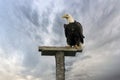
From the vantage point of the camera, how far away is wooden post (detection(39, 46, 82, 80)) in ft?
24.1

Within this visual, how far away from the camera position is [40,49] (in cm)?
743

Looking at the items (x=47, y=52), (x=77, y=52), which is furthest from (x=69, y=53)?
(x=47, y=52)

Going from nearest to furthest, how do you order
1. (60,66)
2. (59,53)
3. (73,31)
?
1. (60,66)
2. (59,53)
3. (73,31)

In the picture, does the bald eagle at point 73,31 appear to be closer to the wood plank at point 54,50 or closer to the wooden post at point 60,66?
the wood plank at point 54,50

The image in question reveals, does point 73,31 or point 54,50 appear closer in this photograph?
point 54,50

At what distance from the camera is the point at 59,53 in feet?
24.8

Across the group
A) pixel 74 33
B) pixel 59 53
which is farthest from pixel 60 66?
pixel 74 33

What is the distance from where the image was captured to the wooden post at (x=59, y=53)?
734 centimetres

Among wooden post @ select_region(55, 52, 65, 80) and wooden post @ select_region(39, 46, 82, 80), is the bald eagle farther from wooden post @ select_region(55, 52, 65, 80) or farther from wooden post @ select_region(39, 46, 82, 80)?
wooden post @ select_region(55, 52, 65, 80)

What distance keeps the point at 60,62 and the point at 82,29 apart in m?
2.10

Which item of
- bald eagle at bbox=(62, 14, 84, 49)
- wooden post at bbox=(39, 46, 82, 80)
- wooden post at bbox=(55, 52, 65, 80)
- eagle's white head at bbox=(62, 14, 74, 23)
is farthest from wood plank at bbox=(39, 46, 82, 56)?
eagle's white head at bbox=(62, 14, 74, 23)

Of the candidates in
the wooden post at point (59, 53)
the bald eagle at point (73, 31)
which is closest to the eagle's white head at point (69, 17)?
the bald eagle at point (73, 31)

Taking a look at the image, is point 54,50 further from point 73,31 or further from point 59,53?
point 73,31

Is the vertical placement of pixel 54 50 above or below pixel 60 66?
above
